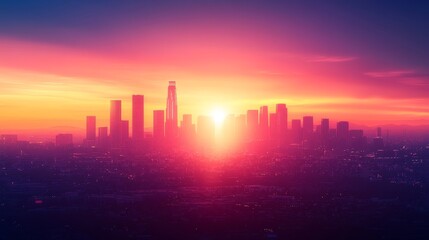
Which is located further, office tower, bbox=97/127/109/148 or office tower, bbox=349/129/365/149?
office tower, bbox=349/129/365/149

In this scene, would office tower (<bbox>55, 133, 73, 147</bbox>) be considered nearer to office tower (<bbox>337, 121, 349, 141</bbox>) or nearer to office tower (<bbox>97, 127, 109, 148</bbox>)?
office tower (<bbox>97, 127, 109, 148</bbox>)

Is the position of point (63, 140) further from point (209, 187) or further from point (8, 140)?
point (209, 187)

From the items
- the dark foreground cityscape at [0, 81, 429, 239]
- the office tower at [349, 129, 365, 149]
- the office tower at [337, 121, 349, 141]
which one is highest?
the office tower at [337, 121, 349, 141]

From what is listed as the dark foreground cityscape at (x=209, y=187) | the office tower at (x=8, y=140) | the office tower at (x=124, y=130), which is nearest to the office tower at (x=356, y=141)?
the dark foreground cityscape at (x=209, y=187)

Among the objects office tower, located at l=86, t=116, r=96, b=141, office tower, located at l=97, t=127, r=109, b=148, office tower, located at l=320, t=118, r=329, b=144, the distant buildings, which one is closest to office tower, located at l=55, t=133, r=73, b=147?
the distant buildings

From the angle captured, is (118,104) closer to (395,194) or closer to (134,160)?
(134,160)

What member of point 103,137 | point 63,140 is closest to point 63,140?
point 63,140

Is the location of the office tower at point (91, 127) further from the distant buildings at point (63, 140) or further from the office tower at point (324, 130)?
the office tower at point (324, 130)
